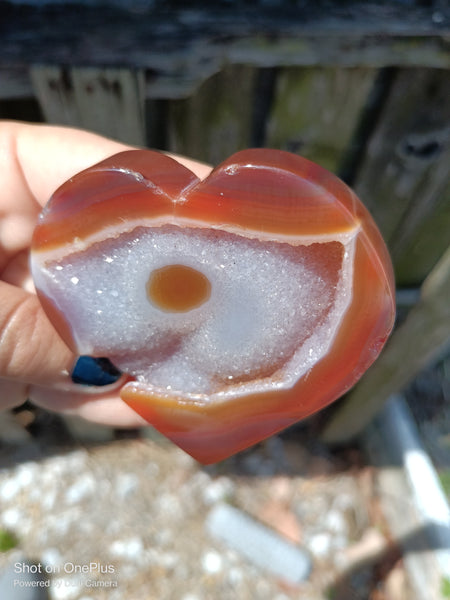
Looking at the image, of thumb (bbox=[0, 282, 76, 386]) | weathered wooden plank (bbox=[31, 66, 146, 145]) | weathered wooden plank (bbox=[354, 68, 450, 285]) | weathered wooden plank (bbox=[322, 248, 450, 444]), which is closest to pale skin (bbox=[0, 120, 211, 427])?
thumb (bbox=[0, 282, 76, 386])

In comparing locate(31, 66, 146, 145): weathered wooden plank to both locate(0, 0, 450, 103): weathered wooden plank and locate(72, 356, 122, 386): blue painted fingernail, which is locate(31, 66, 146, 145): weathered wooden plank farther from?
locate(72, 356, 122, 386): blue painted fingernail

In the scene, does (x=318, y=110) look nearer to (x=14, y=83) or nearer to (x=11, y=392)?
(x=14, y=83)

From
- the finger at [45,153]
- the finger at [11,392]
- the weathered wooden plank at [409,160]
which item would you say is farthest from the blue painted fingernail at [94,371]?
the weathered wooden plank at [409,160]

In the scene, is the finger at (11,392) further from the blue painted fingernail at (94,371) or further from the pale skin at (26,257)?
the blue painted fingernail at (94,371)

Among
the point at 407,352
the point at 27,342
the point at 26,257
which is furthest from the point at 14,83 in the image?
the point at 407,352

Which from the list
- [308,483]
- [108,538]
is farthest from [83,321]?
[308,483]
